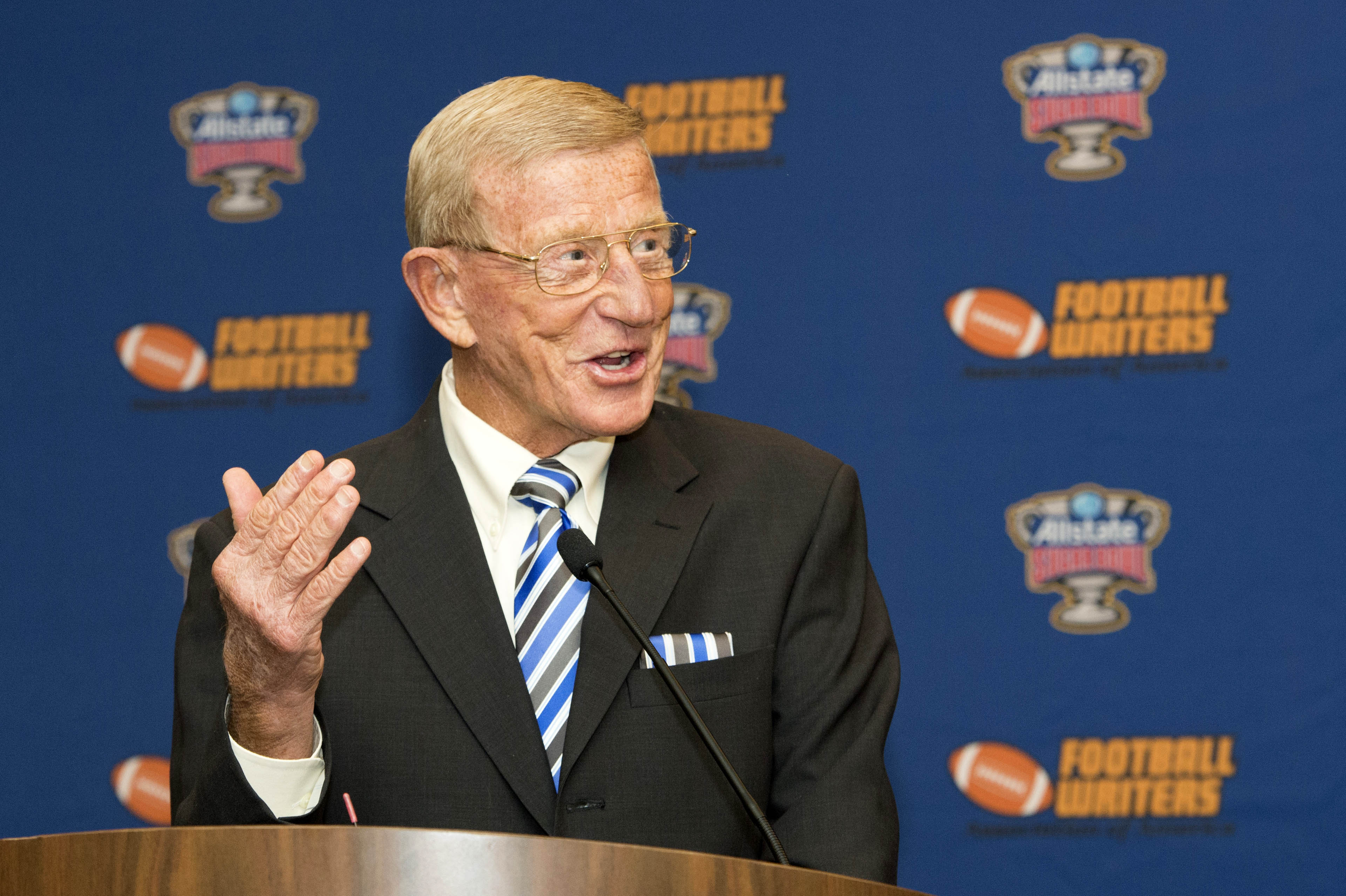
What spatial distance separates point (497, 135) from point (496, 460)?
480 mm

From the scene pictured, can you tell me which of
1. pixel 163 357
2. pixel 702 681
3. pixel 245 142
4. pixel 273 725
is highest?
pixel 245 142

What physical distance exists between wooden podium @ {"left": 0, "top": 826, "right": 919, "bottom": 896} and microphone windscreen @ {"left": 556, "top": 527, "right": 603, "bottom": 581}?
55cm

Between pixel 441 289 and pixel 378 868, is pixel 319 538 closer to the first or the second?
pixel 378 868

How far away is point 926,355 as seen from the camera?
2.96 meters

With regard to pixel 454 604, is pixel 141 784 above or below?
below

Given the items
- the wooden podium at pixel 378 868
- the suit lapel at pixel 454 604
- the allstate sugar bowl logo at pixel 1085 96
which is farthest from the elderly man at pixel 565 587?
the allstate sugar bowl logo at pixel 1085 96

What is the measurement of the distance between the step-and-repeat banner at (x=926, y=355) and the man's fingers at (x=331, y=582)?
1.73 meters

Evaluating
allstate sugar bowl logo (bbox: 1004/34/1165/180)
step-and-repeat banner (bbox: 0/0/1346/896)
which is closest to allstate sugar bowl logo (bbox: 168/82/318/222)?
step-and-repeat banner (bbox: 0/0/1346/896)

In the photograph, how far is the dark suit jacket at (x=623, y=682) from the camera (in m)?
1.81

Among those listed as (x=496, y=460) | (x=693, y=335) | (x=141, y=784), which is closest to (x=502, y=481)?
(x=496, y=460)

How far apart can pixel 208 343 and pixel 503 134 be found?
1.63 m

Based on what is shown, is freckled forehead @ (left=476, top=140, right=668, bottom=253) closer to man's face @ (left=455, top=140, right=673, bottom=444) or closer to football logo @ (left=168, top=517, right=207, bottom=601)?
man's face @ (left=455, top=140, right=673, bottom=444)

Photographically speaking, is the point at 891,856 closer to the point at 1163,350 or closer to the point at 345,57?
the point at 1163,350

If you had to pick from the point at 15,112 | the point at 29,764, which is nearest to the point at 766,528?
the point at 29,764
